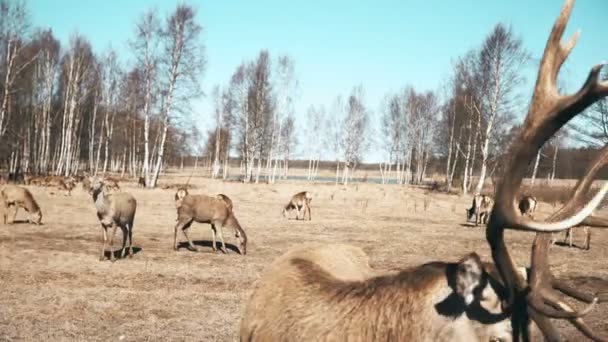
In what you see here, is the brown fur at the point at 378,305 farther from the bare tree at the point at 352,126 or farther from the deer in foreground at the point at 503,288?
the bare tree at the point at 352,126

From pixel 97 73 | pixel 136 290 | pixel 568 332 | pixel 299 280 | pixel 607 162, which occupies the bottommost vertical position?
pixel 136 290

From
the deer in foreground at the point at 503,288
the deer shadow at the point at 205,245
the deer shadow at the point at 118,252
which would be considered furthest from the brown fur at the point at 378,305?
the deer shadow at the point at 205,245

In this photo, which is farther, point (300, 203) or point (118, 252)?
point (300, 203)

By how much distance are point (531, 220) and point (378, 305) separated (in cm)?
95

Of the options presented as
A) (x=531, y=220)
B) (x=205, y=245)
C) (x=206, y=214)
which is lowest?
(x=205, y=245)

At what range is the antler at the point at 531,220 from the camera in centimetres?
221

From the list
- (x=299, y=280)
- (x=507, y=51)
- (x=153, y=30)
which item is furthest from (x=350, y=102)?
(x=299, y=280)

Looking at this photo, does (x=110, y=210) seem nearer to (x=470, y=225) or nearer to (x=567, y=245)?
(x=567, y=245)

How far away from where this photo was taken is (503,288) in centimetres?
238

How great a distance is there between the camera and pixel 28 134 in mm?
35594

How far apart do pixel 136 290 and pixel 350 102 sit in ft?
131

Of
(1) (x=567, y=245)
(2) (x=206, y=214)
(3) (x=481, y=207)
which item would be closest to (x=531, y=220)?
(2) (x=206, y=214)

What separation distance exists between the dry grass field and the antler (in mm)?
4399

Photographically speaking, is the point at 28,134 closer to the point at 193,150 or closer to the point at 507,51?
the point at 193,150
